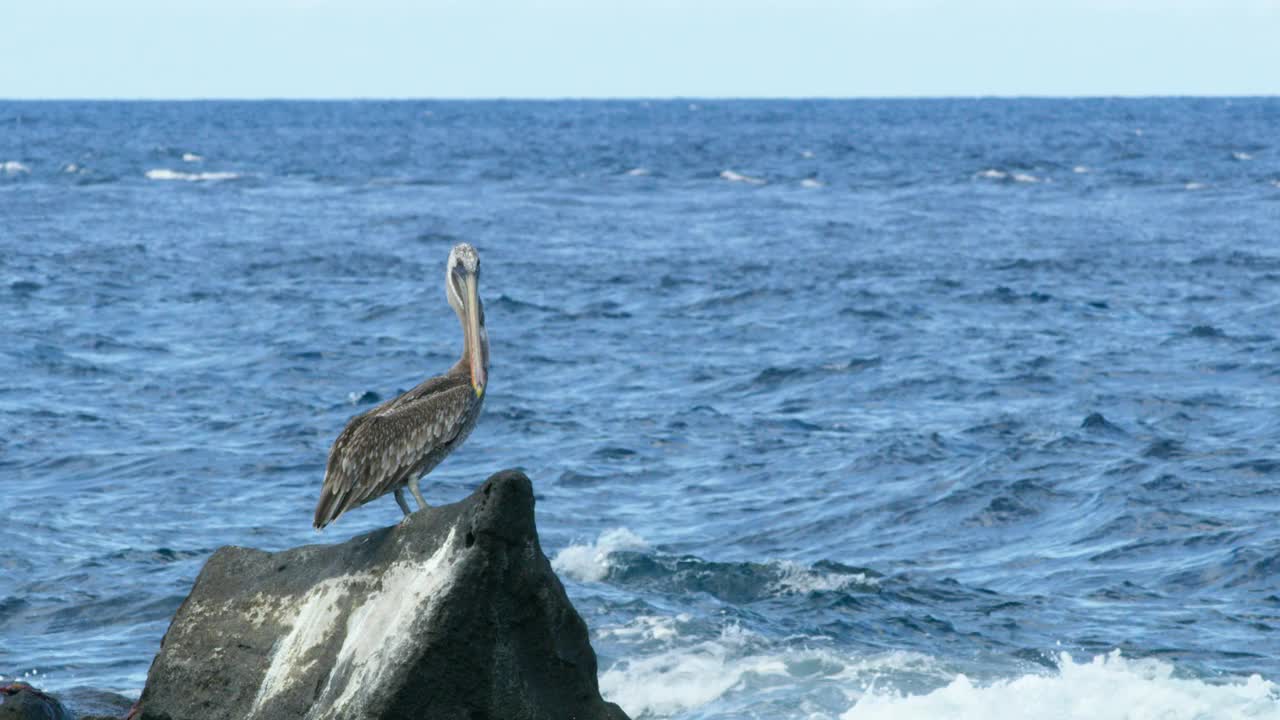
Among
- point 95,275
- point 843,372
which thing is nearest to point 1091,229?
point 843,372

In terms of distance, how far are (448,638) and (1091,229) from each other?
3893 centimetres

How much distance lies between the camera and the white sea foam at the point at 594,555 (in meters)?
14.5

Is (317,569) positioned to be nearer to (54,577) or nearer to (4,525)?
(54,577)

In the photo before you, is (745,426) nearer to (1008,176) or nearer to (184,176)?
(1008,176)

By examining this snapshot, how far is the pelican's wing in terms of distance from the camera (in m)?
8.09

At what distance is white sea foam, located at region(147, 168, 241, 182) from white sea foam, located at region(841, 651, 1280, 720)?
55812 millimetres

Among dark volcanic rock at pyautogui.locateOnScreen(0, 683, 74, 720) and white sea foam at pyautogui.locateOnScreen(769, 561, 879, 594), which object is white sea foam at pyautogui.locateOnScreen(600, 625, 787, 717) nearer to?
white sea foam at pyautogui.locateOnScreen(769, 561, 879, 594)

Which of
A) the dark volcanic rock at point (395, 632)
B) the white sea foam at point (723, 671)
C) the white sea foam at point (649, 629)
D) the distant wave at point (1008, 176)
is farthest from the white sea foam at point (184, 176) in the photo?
the dark volcanic rock at point (395, 632)

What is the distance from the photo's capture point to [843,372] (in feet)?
82.2

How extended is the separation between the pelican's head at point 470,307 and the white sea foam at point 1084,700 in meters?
4.28

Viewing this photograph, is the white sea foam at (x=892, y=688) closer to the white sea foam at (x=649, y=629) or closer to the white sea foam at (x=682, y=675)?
the white sea foam at (x=682, y=675)

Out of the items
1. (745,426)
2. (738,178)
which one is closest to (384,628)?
(745,426)

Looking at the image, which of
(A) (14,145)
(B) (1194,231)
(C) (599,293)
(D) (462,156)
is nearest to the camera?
(C) (599,293)

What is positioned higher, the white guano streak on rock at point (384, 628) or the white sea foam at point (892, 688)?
the white guano streak on rock at point (384, 628)
